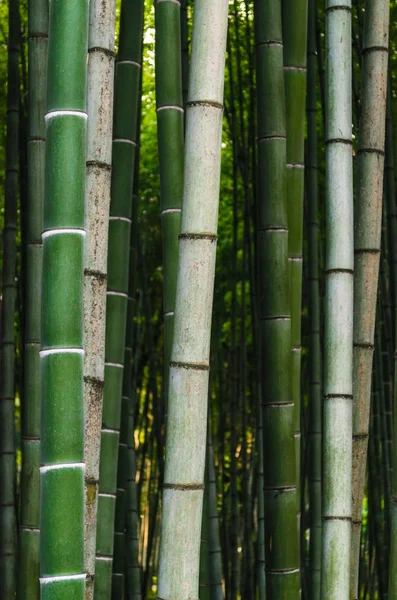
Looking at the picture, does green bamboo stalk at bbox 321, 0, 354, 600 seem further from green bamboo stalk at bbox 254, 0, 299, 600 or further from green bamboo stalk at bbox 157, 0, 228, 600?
green bamboo stalk at bbox 157, 0, 228, 600

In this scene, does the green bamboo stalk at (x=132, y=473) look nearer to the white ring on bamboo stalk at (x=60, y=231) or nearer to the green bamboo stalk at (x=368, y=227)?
the green bamboo stalk at (x=368, y=227)

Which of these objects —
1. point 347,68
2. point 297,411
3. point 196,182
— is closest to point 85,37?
point 196,182

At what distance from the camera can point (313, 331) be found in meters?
3.38

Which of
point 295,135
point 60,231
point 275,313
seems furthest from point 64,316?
point 295,135

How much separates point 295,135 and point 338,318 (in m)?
0.53

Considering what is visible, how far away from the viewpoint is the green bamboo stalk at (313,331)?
3.15 m

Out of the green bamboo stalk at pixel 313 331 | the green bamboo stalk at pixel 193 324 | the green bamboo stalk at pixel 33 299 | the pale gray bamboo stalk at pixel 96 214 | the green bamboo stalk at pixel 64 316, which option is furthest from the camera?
the green bamboo stalk at pixel 313 331

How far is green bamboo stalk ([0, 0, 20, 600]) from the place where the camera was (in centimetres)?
300

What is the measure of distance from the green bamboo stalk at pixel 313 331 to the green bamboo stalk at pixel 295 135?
826 mm

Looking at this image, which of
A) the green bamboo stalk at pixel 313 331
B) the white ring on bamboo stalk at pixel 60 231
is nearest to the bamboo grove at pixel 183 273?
the white ring on bamboo stalk at pixel 60 231

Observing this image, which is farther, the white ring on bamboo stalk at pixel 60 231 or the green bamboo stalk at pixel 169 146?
the green bamboo stalk at pixel 169 146

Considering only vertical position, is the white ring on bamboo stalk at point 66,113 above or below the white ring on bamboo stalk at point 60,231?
above

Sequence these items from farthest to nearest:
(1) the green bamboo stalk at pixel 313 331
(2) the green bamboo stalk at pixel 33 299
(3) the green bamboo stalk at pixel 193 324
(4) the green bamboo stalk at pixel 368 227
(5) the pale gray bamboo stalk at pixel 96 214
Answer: (1) the green bamboo stalk at pixel 313 331, (2) the green bamboo stalk at pixel 33 299, (4) the green bamboo stalk at pixel 368 227, (5) the pale gray bamboo stalk at pixel 96 214, (3) the green bamboo stalk at pixel 193 324

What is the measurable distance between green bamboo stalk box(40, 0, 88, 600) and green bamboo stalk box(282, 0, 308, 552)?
0.85 meters
